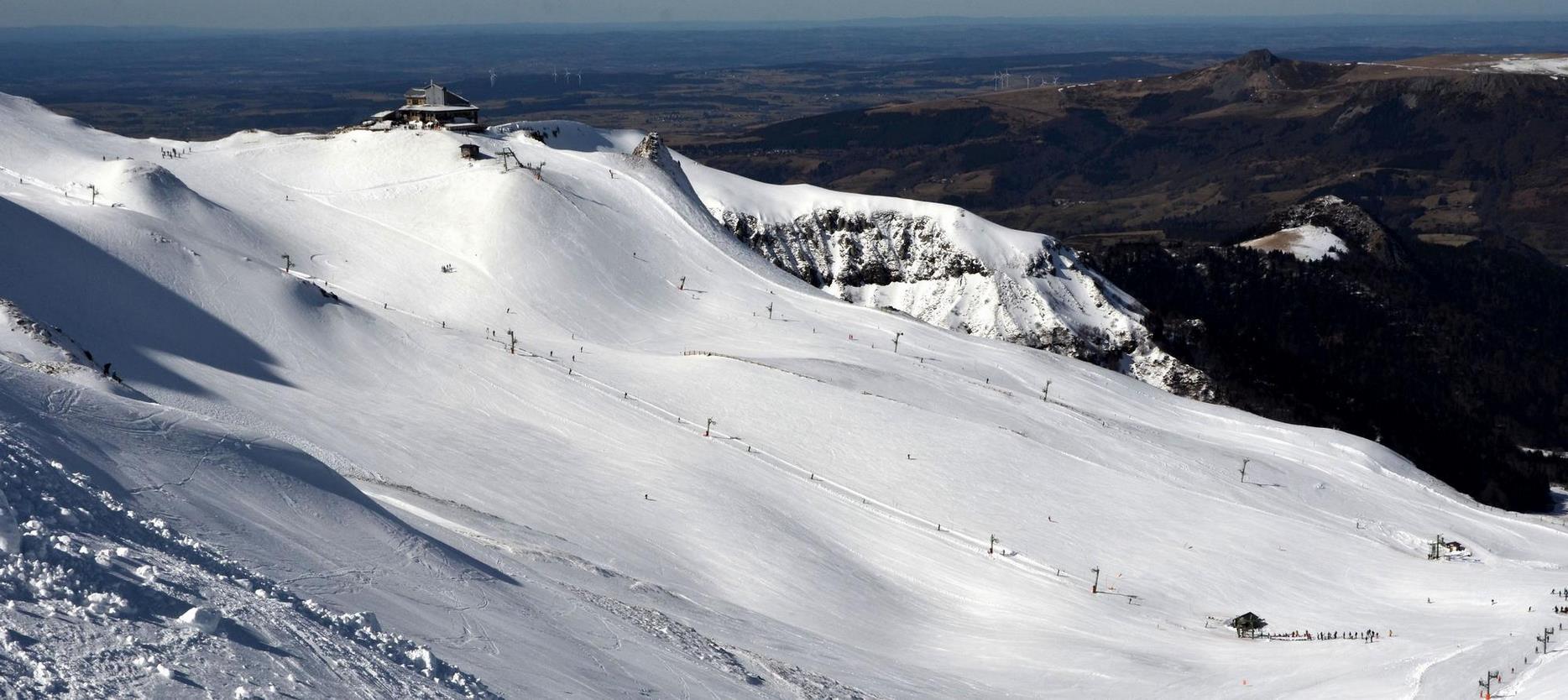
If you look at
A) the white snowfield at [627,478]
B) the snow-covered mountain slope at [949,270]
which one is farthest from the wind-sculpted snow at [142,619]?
the snow-covered mountain slope at [949,270]

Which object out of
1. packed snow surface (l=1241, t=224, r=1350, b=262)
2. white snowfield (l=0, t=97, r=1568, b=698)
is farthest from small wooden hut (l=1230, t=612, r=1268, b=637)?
packed snow surface (l=1241, t=224, r=1350, b=262)

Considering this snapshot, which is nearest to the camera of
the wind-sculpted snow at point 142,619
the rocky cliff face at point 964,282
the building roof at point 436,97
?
the wind-sculpted snow at point 142,619

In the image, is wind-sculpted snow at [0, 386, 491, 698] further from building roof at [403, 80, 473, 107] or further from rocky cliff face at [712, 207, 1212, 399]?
building roof at [403, 80, 473, 107]

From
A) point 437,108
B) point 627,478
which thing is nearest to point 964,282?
point 437,108

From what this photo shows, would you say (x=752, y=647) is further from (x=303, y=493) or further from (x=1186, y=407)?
(x=1186, y=407)

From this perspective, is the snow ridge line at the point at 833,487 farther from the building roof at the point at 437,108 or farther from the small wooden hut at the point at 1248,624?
the building roof at the point at 437,108

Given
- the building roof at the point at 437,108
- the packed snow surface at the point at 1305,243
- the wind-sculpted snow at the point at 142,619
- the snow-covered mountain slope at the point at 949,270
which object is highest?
the building roof at the point at 437,108
